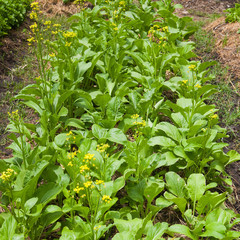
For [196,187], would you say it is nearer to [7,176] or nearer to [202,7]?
[7,176]

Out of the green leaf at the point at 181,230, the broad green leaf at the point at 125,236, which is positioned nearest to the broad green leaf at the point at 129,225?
the broad green leaf at the point at 125,236

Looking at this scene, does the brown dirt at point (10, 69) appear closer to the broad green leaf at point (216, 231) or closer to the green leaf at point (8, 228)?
the green leaf at point (8, 228)

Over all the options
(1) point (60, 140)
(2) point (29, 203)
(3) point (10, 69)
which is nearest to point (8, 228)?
(2) point (29, 203)

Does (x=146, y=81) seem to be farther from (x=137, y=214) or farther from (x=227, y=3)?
(x=227, y=3)

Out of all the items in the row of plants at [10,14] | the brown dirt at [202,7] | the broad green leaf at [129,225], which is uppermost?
the row of plants at [10,14]

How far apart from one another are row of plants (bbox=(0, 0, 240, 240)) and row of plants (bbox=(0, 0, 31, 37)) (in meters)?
1.77

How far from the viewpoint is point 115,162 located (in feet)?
9.50

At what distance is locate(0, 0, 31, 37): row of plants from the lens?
18.5ft

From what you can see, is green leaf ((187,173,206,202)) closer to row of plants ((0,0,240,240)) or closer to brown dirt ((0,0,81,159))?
row of plants ((0,0,240,240))

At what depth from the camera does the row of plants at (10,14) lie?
5.65 m

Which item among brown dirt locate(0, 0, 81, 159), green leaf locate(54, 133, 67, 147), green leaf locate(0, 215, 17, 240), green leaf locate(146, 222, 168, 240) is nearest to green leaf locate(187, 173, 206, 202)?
green leaf locate(146, 222, 168, 240)

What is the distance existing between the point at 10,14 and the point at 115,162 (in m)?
4.38

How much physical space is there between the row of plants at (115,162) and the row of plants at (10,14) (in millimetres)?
1770

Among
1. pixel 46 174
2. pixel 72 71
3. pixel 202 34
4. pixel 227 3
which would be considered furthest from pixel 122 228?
pixel 227 3
